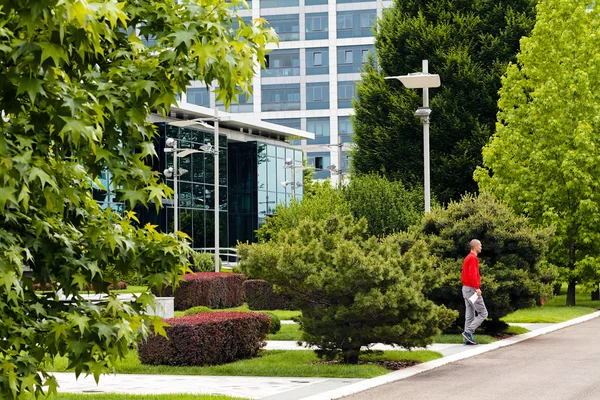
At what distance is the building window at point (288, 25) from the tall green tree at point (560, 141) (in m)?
55.0

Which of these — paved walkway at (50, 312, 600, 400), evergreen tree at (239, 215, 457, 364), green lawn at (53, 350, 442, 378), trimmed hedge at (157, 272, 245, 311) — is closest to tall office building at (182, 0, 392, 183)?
trimmed hedge at (157, 272, 245, 311)

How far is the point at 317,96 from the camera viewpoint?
89.4 m

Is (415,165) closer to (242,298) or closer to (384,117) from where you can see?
(384,117)

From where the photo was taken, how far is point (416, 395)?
12.7 m

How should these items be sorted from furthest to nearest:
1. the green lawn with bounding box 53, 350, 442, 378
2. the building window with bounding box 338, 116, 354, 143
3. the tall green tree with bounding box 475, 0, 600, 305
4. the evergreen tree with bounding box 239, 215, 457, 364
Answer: the building window with bounding box 338, 116, 354, 143, the tall green tree with bounding box 475, 0, 600, 305, the evergreen tree with bounding box 239, 215, 457, 364, the green lawn with bounding box 53, 350, 442, 378

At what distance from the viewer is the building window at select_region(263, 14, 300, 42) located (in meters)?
89.4

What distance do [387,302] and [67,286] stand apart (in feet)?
29.4

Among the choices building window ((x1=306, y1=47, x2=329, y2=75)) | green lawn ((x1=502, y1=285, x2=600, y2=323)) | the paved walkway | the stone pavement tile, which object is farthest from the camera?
building window ((x1=306, y1=47, x2=329, y2=75))

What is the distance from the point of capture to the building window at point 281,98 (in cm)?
8981

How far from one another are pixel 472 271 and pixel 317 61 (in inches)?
→ 2784

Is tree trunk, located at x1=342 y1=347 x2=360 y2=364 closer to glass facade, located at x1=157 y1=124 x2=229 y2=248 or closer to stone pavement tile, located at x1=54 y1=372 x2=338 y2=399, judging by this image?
stone pavement tile, located at x1=54 y1=372 x2=338 y2=399

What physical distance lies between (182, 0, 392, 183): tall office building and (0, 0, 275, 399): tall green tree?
80847 mm

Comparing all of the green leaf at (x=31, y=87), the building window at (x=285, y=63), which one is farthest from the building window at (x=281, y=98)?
the green leaf at (x=31, y=87)

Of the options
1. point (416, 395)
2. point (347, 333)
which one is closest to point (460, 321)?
point (347, 333)
